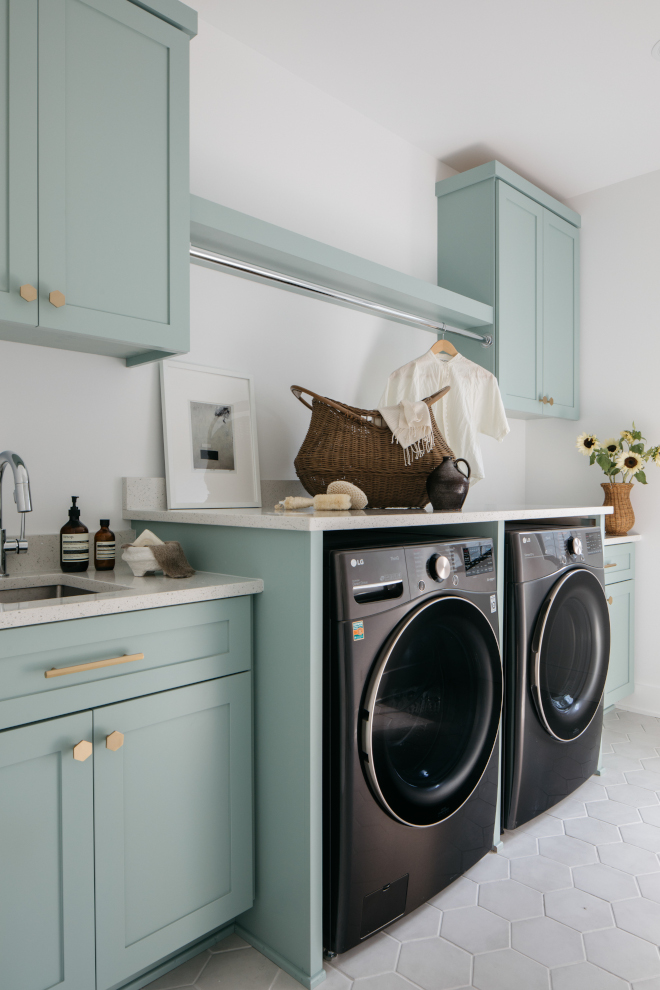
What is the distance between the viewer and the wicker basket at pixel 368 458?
1959 mm

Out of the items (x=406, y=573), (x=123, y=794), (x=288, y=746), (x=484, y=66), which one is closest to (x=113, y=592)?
(x=123, y=794)

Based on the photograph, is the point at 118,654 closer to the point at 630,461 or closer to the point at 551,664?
the point at 551,664

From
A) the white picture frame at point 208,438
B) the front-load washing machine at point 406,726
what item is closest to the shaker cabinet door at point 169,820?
the front-load washing machine at point 406,726

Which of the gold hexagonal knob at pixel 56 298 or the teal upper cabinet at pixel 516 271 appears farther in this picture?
the teal upper cabinet at pixel 516 271

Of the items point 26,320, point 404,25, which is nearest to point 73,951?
point 26,320

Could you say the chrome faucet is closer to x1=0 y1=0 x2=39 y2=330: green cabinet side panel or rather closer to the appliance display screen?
x1=0 y1=0 x2=39 y2=330: green cabinet side panel

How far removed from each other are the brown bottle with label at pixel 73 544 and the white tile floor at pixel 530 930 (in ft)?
3.18

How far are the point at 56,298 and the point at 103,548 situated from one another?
0.66m

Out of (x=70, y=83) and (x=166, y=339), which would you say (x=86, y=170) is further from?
(x=166, y=339)

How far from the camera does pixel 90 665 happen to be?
1.19 m

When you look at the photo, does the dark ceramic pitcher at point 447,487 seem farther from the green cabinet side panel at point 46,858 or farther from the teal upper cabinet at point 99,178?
the green cabinet side panel at point 46,858

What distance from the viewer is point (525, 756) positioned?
1.89 m

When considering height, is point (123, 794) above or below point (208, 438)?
below

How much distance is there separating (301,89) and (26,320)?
63.6 inches
